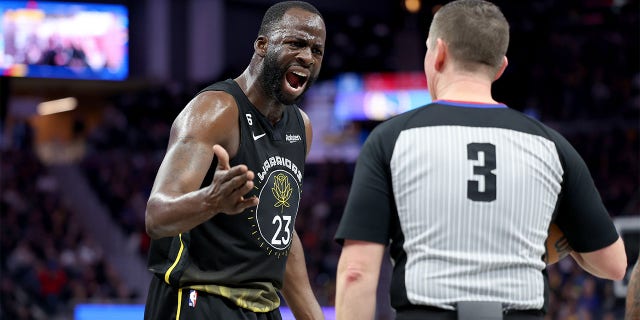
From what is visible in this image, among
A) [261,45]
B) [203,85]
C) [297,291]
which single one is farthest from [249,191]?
[203,85]

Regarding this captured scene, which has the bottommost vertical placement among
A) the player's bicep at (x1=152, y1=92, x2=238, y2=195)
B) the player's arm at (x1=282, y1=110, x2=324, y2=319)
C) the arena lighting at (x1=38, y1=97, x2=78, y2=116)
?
the arena lighting at (x1=38, y1=97, x2=78, y2=116)

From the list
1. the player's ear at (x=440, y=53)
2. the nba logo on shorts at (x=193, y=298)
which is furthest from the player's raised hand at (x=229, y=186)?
the nba logo on shorts at (x=193, y=298)

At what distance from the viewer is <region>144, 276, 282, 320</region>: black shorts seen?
4070 mm

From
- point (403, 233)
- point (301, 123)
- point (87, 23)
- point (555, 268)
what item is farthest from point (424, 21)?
point (403, 233)

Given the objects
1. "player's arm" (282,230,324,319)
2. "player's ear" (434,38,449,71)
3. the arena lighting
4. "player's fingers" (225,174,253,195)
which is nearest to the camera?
"player's ear" (434,38,449,71)

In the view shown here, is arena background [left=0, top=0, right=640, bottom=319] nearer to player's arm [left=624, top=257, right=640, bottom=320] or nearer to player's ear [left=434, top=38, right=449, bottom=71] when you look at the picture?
player's arm [left=624, top=257, right=640, bottom=320]

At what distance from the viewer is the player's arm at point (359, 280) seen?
2.99 metres

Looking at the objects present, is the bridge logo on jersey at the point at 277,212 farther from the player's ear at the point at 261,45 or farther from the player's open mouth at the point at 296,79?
the player's ear at the point at 261,45

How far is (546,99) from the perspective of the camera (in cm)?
2275

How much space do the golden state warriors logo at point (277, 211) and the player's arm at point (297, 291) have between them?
305 mm

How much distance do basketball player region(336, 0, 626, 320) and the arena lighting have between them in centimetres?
2801

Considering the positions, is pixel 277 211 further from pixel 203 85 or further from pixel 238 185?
pixel 203 85

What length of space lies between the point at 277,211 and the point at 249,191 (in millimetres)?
487

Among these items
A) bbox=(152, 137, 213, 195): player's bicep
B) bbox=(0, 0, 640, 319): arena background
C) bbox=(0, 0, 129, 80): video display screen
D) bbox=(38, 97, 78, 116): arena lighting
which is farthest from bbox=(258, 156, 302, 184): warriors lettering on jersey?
bbox=(38, 97, 78, 116): arena lighting
